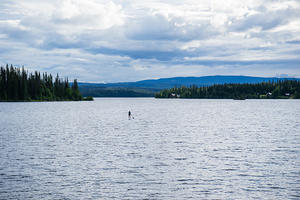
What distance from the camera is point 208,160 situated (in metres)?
38.8

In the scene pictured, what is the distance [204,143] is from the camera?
53.3 metres

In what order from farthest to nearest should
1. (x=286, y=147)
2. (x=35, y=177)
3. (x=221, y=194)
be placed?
(x=286, y=147), (x=35, y=177), (x=221, y=194)

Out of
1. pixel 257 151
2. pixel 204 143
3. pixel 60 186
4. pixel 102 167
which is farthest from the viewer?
pixel 204 143

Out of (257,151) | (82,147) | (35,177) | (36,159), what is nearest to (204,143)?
(257,151)

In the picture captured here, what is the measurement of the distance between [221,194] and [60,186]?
12721 millimetres

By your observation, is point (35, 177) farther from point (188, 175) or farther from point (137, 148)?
point (137, 148)

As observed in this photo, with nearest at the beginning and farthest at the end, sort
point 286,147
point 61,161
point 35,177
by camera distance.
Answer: point 35,177 → point 61,161 → point 286,147

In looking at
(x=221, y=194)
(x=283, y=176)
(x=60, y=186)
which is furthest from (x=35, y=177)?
(x=283, y=176)

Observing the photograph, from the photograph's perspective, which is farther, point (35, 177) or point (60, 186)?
point (35, 177)

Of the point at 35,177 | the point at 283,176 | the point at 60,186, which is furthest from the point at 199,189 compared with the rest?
the point at 35,177

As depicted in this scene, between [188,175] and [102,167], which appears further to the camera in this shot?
[102,167]

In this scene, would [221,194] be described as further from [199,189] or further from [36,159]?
[36,159]

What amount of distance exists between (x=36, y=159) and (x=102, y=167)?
9.06 meters

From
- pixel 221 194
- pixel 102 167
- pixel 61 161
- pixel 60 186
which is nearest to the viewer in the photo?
pixel 221 194
